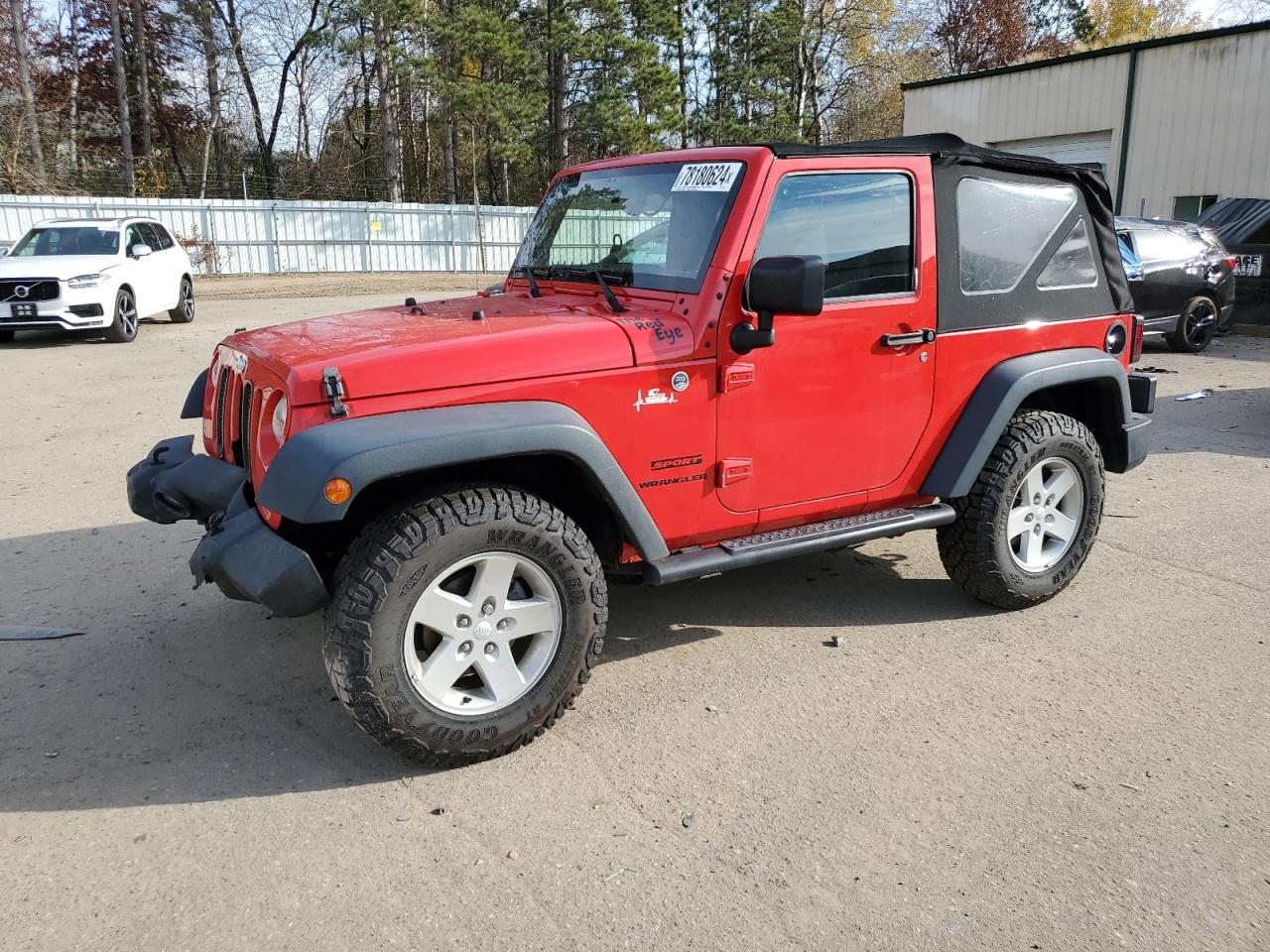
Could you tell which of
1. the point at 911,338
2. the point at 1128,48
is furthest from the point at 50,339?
the point at 1128,48

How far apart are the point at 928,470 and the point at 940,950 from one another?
87.9 inches

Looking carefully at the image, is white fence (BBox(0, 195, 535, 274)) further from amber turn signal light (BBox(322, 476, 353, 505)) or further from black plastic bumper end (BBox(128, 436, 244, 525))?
amber turn signal light (BBox(322, 476, 353, 505))

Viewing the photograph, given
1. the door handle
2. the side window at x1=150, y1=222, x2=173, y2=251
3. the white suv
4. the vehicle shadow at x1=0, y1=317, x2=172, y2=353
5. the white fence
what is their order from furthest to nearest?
the white fence → the side window at x1=150, y1=222, x2=173, y2=251 → the vehicle shadow at x1=0, y1=317, x2=172, y2=353 → the white suv → the door handle

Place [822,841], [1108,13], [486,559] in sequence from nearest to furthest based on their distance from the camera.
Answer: [822,841] → [486,559] → [1108,13]

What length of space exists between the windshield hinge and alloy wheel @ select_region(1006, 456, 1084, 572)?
114 inches

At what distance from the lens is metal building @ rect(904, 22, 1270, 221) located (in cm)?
1944

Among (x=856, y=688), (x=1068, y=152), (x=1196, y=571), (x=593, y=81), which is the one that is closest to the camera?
(x=856, y=688)

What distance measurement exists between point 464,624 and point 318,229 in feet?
96.0

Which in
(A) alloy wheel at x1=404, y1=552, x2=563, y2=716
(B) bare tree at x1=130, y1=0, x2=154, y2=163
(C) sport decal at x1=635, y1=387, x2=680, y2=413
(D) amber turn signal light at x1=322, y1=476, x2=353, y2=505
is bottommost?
(A) alloy wheel at x1=404, y1=552, x2=563, y2=716

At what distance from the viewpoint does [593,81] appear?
32.0 meters

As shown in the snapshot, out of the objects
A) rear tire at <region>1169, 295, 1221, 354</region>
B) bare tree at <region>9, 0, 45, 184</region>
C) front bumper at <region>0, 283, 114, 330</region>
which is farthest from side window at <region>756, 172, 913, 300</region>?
bare tree at <region>9, 0, 45, 184</region>

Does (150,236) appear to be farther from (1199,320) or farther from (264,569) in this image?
(1199,320)

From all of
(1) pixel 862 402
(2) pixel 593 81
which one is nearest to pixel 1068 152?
(2) pixel 593 81

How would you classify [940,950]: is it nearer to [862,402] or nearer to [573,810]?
[573,810]
